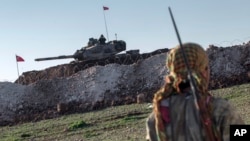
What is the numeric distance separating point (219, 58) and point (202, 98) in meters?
27.5

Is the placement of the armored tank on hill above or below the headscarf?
above

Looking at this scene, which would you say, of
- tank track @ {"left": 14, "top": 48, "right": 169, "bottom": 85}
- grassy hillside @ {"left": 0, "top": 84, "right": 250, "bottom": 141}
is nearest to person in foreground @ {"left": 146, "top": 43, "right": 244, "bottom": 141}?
grassy hillside @ {"left": 0, "top": 84, "right": 250, "bottom": 141}

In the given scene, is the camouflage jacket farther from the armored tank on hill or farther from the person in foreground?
A: the armored tank on hill

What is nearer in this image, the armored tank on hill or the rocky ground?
the rocky ground

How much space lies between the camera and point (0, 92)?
117ft

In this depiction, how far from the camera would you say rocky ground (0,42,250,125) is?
28281 millimetres

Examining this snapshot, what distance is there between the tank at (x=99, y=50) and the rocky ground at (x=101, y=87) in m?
4.35

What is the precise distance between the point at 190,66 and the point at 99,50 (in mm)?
35989

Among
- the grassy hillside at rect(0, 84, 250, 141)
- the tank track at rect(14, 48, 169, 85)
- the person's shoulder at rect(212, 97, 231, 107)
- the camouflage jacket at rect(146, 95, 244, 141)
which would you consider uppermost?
the tank track at rect(14, 48, 169, 85)

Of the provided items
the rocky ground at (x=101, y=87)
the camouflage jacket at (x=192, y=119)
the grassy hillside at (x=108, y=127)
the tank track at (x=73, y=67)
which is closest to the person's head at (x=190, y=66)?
the camouflage jacket at (x=192, y=119)

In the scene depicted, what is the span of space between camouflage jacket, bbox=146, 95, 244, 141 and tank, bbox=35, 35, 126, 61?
117ft

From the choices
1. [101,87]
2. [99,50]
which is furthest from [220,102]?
[99,50]

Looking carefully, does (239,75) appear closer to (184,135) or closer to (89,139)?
(89,139)

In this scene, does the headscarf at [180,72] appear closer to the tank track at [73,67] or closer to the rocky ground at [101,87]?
the rocky ground at [101,87]
